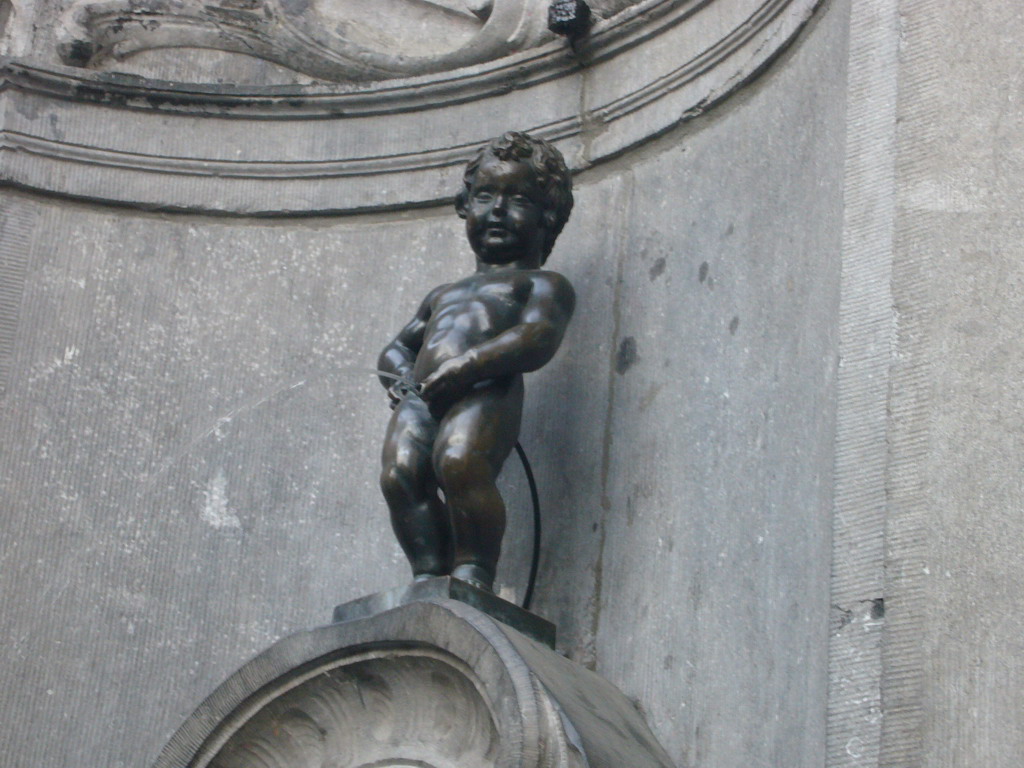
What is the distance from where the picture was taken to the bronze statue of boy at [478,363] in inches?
141

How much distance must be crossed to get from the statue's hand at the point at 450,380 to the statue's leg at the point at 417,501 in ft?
0.26

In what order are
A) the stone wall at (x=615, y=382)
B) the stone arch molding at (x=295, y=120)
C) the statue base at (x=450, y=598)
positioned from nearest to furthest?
the stone wall at (x=615, y=382), the statue base at (x=450, y=598), the stone arch molding at (x=295, y=120)

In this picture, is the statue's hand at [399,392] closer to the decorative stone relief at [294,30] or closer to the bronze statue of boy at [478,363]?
the bronze statue of boy at [478,363]

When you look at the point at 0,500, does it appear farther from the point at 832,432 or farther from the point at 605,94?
the point at 832,432

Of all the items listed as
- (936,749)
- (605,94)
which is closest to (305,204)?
(605,94)

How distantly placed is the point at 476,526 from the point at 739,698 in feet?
1.92

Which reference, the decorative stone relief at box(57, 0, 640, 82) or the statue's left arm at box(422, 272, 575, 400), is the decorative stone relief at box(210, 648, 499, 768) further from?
the decorative stone relief at box(57, 0, 640, 82)

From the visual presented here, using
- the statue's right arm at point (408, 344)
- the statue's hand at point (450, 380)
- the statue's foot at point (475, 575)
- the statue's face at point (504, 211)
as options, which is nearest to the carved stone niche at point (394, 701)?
the statue's foot at point (475, 575)

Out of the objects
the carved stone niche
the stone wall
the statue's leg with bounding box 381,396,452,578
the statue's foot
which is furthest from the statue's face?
the carved stone niche

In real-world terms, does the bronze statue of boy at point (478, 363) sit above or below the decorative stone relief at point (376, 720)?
above

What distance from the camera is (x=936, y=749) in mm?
2703

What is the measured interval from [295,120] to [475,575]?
5.24 ft

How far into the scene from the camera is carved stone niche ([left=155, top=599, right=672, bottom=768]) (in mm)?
3160

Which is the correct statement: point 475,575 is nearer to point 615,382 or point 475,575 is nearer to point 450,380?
point 450,380
